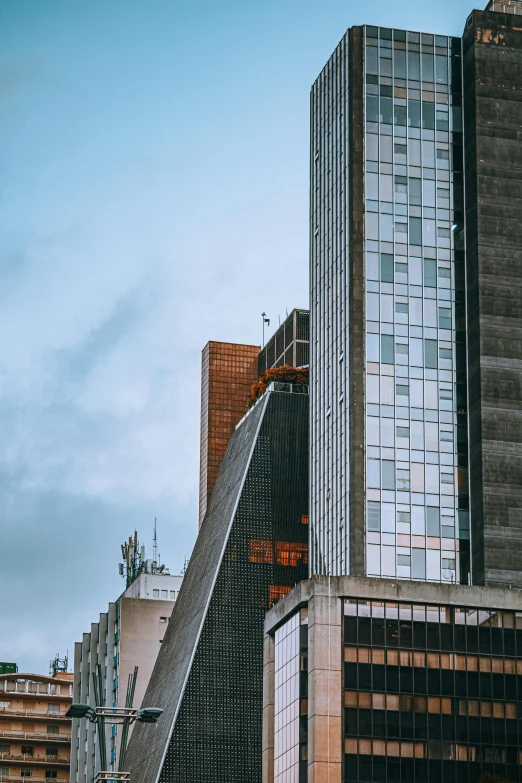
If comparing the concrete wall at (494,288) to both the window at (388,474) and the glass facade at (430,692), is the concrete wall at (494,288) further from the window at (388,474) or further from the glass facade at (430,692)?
the glass facade at (430,692)

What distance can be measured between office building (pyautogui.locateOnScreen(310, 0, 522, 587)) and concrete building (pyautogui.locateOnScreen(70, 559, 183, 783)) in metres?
47.1

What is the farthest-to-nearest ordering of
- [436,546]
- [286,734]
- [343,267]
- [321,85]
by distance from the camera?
[321,85] → [343,267] → [436,546] → [286,734]

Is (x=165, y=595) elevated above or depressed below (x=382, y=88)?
below

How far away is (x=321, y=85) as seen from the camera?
5910 inches

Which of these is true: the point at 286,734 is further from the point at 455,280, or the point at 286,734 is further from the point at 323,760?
the point at 455,280

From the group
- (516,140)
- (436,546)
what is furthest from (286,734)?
(516,140)

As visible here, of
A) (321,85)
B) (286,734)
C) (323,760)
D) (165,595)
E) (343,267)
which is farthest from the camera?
(165,595)

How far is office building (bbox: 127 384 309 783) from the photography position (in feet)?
468

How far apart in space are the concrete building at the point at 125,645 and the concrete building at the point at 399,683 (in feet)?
197

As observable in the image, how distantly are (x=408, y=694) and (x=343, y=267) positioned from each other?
4225 centimetres

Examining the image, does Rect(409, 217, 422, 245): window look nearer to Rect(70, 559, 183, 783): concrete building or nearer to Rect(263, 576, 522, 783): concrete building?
Rect(263, 576, 522, 783): concrete building

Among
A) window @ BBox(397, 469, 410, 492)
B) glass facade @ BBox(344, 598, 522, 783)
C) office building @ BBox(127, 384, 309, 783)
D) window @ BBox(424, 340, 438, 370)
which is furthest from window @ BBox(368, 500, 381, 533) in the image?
office building @ BBox(127, 384, 309, 783)

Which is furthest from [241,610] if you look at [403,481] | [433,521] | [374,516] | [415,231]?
[415,231]

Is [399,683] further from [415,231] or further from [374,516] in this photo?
[415,231]
